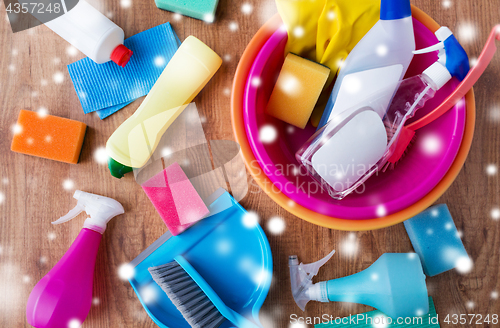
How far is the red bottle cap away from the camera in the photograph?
523 mm

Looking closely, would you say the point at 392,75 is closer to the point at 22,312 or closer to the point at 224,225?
the point at 224,225

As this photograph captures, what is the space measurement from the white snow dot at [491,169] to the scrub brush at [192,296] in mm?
462

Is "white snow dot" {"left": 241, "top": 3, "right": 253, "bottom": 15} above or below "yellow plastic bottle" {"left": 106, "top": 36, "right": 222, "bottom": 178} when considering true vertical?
above

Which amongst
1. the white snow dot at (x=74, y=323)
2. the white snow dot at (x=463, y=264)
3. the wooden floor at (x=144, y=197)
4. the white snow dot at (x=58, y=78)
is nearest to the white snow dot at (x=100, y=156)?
the wooden floor at (x=144, y=197)

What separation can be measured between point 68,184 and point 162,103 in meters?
0.23

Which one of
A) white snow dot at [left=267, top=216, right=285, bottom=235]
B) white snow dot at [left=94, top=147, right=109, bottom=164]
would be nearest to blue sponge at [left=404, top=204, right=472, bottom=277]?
white snow dot at [left=267, top=216, right=285, bottom=235]

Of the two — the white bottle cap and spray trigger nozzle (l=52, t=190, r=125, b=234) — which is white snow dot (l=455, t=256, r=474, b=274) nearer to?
the white bottle cap

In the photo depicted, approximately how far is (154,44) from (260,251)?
0.40 meters

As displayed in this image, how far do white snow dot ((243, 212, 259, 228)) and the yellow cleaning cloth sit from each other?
0.83 feet

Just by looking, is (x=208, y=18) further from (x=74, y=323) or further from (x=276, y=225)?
(x=74, y=323)

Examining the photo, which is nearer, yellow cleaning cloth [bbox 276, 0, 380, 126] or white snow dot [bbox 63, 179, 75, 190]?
yellow cleaning cloth [bbox 276, 0, 380, 126]

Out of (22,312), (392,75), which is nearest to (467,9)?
(392,75)

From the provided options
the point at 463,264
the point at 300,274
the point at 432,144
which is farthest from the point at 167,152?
the point at 463,264

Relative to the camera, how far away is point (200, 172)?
1.82 feet
